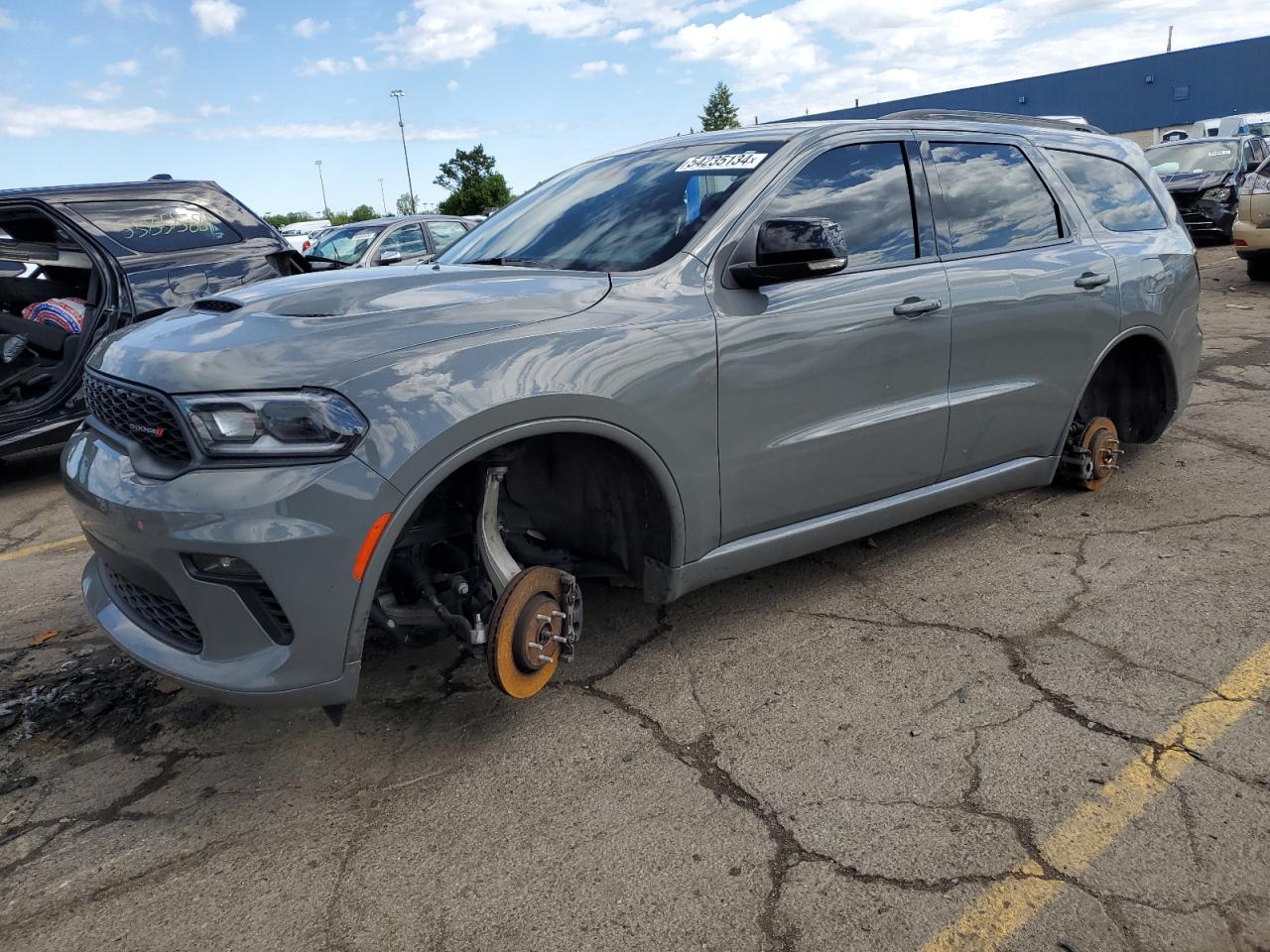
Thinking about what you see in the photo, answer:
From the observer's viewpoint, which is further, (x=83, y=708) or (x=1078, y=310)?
(x=1078, y=310)

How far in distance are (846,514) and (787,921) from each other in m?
1.66

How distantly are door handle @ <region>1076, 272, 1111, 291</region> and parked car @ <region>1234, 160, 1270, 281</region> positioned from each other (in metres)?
8.33

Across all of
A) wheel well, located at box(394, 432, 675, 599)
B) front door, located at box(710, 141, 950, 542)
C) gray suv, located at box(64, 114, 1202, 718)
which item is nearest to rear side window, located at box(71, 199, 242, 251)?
gray suv, located at box(64, 114, 1202, 718)

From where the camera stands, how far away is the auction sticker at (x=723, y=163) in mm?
3252

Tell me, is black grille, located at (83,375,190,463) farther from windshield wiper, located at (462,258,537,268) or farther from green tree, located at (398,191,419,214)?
green tree, located at (398,191,419,214)

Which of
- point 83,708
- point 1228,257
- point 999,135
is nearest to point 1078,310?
point 999,135

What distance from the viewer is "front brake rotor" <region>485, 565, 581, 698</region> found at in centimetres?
264

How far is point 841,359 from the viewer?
10.6ft

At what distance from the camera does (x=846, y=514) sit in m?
3.45

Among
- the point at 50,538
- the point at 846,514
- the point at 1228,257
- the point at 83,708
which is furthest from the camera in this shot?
the point at 1228,257

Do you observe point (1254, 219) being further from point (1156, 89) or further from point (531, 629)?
point (1156, 89)

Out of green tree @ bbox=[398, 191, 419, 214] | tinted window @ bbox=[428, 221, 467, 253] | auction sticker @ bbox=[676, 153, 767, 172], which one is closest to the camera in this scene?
auction sticker @ bbox=[676, 153, 767, 172]

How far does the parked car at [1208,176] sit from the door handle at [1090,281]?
12.5m

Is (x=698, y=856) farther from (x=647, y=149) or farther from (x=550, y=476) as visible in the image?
(x=647, y=149)
